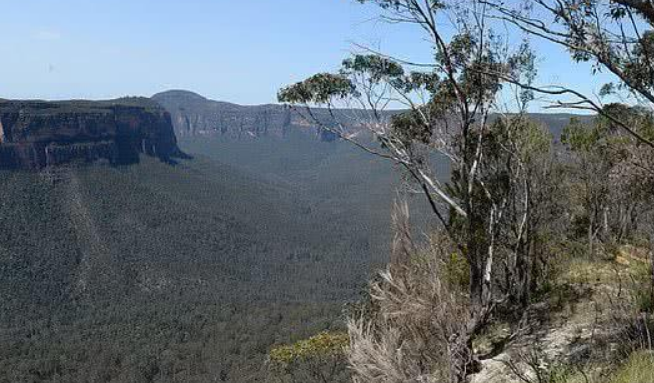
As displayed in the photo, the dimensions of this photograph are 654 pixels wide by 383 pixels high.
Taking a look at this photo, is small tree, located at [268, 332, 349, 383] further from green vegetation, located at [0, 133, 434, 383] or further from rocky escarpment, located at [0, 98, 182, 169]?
rocky escarpment, located at [0, 98, 182, 169]

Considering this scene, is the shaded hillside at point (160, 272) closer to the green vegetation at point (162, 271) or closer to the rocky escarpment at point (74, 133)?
the green vegetation at point (162, 271)

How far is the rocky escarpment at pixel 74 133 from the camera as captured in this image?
78419mm

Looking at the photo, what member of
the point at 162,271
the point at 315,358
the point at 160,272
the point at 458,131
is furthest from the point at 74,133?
the point at 458,131

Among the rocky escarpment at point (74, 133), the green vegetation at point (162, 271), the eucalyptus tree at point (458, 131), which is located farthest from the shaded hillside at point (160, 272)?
the eucalyptus tree at point (458, 131)

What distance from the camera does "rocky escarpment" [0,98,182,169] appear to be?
78.4 m

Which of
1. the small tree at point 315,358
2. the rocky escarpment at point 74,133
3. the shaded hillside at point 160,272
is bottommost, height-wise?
the shaded hillside at point 160,272

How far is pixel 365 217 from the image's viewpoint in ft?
376

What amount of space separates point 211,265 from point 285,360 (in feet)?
198

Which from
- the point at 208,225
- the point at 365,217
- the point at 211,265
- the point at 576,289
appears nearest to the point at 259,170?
the point at 365,217

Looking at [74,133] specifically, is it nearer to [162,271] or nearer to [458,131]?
[162,271]

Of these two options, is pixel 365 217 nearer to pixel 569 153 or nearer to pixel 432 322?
pixel 569 153

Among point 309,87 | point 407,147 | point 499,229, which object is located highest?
point 309,87

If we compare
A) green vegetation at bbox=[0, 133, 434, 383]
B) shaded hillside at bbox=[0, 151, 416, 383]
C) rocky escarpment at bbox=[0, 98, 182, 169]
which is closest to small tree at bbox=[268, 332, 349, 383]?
green vegetation at bbox=[0, 133, 434, 383]

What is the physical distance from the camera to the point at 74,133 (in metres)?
87.8
